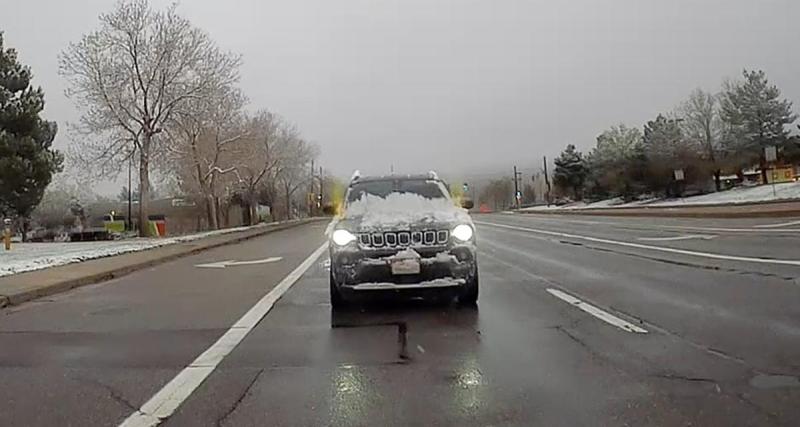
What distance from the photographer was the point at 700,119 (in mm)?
82000

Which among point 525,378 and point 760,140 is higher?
point 760,140

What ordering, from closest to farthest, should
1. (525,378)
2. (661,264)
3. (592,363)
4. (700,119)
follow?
(525,378), (592,363), (661,264), (700,119)

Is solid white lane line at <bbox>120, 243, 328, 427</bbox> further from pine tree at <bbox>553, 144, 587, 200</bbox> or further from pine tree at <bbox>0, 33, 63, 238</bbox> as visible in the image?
pine tree at <bbox>553, 144, 587, 200</bbox>

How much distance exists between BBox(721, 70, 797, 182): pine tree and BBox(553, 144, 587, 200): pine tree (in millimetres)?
28026

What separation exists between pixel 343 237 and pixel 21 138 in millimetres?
37757

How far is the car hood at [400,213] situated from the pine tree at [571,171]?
315ft

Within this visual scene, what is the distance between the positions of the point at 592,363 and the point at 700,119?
82005 millimetres

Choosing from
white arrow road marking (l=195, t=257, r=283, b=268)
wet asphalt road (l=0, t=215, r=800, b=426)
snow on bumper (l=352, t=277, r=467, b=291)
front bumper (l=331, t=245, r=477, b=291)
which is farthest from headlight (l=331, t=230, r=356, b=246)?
white arrow road marking (l=195, t=257, r=283, b=268)

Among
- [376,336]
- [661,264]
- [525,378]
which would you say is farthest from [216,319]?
[661,264]

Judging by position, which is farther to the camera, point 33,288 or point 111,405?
point 33,288

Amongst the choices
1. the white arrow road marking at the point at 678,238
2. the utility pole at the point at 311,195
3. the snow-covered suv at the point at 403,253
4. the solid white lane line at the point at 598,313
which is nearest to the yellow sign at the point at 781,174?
the white arrow road marking at the point at 678,238

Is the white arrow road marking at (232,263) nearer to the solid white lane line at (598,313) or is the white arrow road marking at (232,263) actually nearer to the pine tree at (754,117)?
the solid white lane line at (598,313)

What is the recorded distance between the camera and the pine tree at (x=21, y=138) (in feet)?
134

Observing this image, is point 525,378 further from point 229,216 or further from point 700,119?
point 700,119
